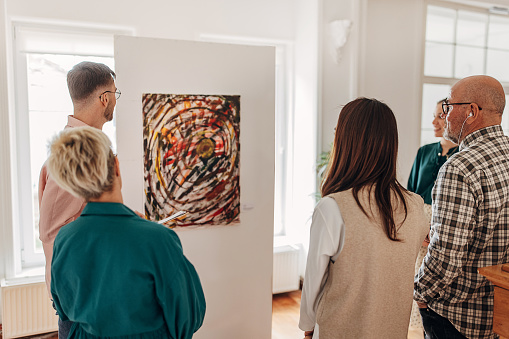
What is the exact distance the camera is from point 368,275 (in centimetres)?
143

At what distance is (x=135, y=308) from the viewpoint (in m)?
1.19

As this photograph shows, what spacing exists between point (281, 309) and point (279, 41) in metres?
2.32

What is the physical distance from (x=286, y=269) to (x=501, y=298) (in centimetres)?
241

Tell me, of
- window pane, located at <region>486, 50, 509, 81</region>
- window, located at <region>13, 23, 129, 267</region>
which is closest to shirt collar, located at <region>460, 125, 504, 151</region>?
window, located at <region>13, 23, 129, 267</region>

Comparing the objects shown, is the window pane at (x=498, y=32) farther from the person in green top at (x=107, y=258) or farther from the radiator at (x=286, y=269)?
the person in green top at (x=107, y=258)

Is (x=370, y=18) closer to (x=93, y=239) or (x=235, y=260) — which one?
(x=235, y=260)

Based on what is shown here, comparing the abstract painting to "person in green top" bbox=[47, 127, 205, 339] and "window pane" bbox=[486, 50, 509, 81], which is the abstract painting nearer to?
"person in green top" bbox=[47, 127, 205, 339]

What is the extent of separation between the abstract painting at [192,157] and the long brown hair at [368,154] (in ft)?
3.28

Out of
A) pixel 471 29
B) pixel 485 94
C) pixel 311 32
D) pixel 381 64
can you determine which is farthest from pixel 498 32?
pixel 485 94

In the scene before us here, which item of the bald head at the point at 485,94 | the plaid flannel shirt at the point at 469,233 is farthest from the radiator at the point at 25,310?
the bald head at the point at 485,94

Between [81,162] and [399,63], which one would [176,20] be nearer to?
[399,63]

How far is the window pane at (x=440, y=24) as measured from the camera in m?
4.20

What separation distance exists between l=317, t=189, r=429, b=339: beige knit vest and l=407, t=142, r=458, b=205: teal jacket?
1409mm

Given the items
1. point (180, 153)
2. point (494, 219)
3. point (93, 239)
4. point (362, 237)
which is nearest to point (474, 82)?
point (494, 219)
